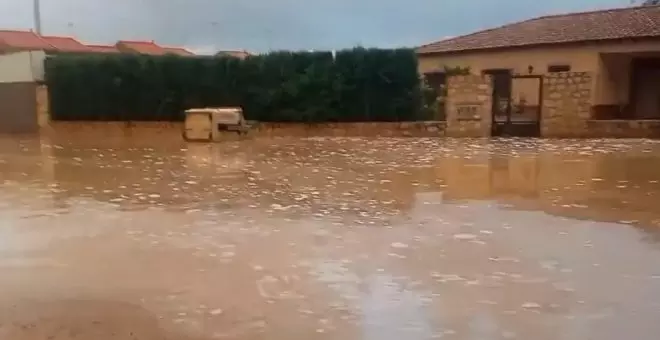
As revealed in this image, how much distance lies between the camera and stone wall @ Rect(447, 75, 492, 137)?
15320 mm

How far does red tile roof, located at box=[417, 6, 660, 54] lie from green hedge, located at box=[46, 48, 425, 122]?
20.0ft

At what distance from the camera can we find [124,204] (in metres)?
7.16

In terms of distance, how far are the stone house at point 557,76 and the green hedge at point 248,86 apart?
153 centimetres

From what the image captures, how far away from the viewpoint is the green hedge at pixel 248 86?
15.9 metres

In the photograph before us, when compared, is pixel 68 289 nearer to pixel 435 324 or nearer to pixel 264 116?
pixel 435 324

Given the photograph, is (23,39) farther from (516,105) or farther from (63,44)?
(516,105)

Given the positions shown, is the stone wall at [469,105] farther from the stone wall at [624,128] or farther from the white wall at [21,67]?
the white wall at [21,67]

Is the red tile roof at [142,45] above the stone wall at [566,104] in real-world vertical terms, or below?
above

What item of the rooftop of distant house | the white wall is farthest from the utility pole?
the white wall

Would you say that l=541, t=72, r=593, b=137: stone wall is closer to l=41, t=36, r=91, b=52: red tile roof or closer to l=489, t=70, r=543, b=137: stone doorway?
l=489, t=70, r=543, b=137: stone doorway

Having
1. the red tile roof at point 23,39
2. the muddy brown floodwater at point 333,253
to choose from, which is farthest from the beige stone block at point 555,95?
the red tile roof at point 23,39

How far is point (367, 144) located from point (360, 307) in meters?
10.2

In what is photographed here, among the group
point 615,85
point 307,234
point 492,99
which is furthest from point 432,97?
point 307,234

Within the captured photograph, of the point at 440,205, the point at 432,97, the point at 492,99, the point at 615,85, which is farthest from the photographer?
the point at 615,85
